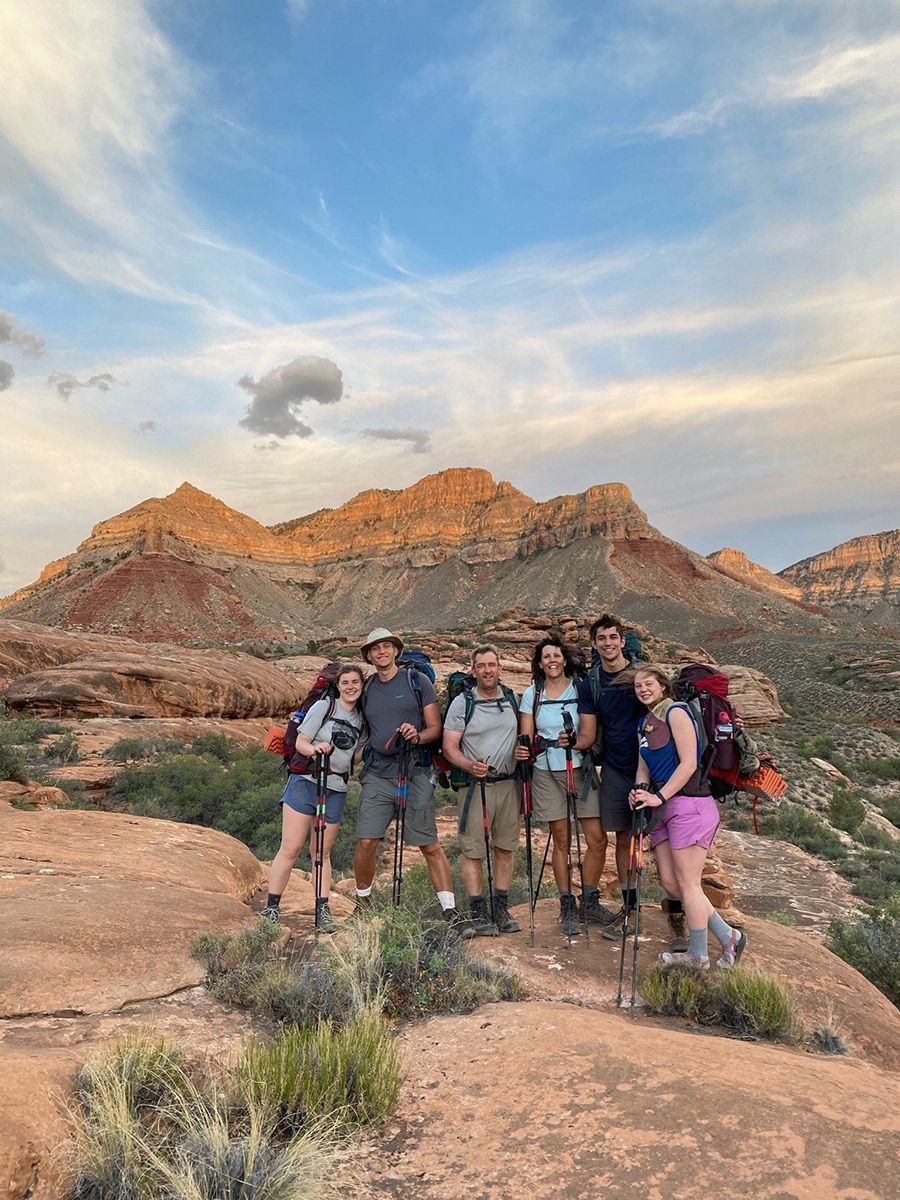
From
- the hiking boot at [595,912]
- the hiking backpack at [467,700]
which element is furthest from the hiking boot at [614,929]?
the hiking backpack at [467,700]

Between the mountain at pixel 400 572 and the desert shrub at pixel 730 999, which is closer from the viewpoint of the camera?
the desert shrub at pixel 730 999

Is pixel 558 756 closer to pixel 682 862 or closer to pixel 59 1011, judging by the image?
pixel 682 862

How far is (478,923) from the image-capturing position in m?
4.79

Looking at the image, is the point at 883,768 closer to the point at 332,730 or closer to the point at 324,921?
the point at 324,921

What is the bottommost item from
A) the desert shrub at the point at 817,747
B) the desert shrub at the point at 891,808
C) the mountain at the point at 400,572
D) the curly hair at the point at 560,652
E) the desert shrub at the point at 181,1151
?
the desert shrub at the point at 891,808

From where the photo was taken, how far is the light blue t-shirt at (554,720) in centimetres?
480

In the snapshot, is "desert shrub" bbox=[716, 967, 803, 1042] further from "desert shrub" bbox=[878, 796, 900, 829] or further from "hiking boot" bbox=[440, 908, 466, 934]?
"desert shrub" bbox=[878, 796, 900, 829]

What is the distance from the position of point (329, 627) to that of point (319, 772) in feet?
319

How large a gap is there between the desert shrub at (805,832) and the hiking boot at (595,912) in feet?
33.1

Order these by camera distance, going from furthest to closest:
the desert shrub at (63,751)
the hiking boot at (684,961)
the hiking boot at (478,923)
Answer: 1. the desert shrub at (63,751)
2. the hiking boot at (478,923)
3. the hiking boot at (684,961)

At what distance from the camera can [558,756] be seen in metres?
4.82

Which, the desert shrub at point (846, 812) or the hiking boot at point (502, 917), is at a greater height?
the hiking boot at point (502, 917)

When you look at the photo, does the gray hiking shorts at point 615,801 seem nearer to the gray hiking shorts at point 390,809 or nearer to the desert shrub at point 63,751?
the gray hiking shorts at point 390,809

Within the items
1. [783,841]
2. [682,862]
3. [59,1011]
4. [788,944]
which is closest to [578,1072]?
[682,862]
